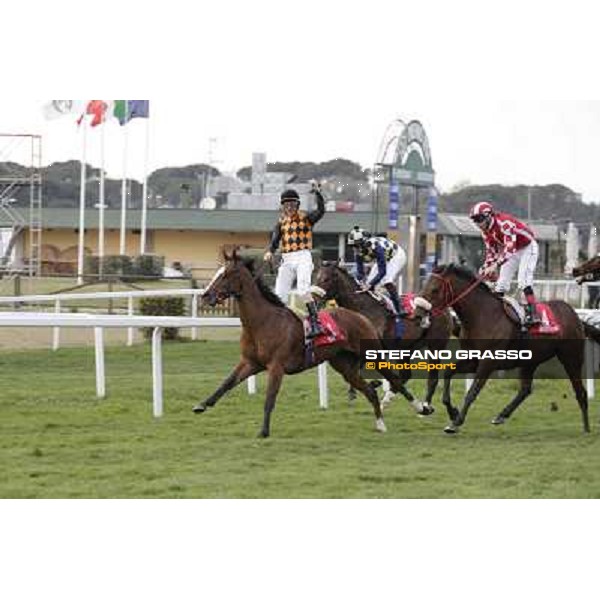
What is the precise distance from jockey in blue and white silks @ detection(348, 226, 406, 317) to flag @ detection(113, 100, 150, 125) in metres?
22.8

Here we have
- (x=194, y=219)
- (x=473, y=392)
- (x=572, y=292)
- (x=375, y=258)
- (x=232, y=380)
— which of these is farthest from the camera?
(x=194, y=219)

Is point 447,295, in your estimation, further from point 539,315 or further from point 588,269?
point 588,269

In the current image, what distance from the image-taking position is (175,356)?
16.4 metres

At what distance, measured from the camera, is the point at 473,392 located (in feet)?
34.1

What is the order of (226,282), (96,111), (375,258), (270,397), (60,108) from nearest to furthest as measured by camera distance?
(270,397) → (226,282) → (375,258) → (60,108) → (96,111)

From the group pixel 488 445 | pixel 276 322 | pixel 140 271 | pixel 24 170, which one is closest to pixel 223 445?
pixel 276 322

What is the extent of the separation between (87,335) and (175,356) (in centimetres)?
401

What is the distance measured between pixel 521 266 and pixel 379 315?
1.48 m

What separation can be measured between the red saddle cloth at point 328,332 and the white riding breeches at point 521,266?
5.19 ft

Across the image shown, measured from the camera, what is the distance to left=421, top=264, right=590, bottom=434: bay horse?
10438 millimetres

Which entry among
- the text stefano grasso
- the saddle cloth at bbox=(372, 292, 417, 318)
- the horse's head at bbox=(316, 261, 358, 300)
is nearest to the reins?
the text stefano grasso

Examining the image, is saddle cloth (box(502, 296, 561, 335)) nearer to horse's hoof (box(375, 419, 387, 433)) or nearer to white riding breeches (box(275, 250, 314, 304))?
horse's hoof (box(375, 419, 387, 433))

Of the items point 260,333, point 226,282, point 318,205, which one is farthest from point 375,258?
point 226,282

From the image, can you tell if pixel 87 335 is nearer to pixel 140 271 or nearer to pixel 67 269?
pixel 140 271
